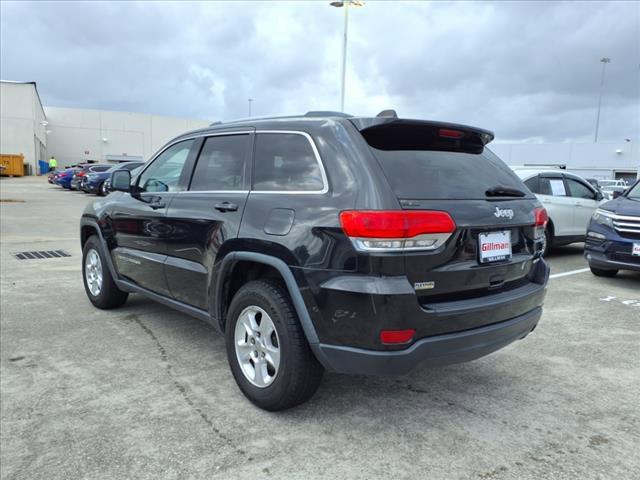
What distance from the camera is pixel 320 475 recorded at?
2.46 m

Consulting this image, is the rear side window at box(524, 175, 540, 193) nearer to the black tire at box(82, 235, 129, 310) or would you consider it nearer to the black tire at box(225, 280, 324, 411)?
the black tire at box(82, 235, 129, 310)

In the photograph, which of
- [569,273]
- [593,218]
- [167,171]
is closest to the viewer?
[167,171]

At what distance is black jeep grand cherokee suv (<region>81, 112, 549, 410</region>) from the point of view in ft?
8.36

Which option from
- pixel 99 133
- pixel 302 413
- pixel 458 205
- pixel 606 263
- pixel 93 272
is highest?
pixel 99 133

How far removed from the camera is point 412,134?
2.93m

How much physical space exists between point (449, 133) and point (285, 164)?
103 centimetres

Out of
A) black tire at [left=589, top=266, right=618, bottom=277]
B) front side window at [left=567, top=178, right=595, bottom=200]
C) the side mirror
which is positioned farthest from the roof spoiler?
front side window at [left=567, top=178, right=595, bottom=200]

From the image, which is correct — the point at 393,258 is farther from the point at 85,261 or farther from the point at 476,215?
the point at 85,261

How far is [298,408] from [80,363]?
1.83 m

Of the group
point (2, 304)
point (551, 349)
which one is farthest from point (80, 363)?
point (551, 349)

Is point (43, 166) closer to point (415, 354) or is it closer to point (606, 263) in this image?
point (606, 263)

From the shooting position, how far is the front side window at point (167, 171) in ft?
13.6

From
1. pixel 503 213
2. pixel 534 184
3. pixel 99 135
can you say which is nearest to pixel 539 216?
pixel 503 213

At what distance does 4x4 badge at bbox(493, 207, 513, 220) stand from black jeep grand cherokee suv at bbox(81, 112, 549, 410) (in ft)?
0.03
